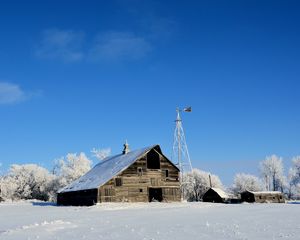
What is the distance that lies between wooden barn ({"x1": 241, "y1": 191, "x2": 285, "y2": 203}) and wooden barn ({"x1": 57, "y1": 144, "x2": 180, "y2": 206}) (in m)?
22.7

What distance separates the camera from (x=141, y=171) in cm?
4719

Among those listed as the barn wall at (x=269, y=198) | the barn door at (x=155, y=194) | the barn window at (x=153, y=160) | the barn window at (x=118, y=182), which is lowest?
the barn wall at (x=269, y=198)

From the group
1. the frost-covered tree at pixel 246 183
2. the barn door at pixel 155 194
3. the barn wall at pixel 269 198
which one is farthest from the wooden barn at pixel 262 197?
the frost-covered tree at pixel 246 183

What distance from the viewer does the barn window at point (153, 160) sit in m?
48.7

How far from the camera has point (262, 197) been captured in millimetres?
67188

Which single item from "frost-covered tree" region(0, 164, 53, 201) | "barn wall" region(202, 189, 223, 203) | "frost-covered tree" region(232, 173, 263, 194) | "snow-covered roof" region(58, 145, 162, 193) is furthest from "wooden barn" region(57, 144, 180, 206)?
"frost-covered tree" region(232, 173, 263, 194)

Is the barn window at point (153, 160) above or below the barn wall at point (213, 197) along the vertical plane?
above

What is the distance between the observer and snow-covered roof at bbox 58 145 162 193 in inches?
1800

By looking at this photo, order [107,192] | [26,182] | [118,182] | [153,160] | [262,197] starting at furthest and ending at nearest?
[26,182], [262,197], [153,160], [118,182], [107,192]

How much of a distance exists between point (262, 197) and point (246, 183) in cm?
4038

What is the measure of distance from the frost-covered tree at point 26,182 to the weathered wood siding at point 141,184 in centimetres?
4709

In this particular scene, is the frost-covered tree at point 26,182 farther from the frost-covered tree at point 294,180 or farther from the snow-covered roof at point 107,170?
the frost-covered tree at point 294,180

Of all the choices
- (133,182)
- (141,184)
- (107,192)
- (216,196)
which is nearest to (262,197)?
(216,196)

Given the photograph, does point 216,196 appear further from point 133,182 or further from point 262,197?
point 133,182
